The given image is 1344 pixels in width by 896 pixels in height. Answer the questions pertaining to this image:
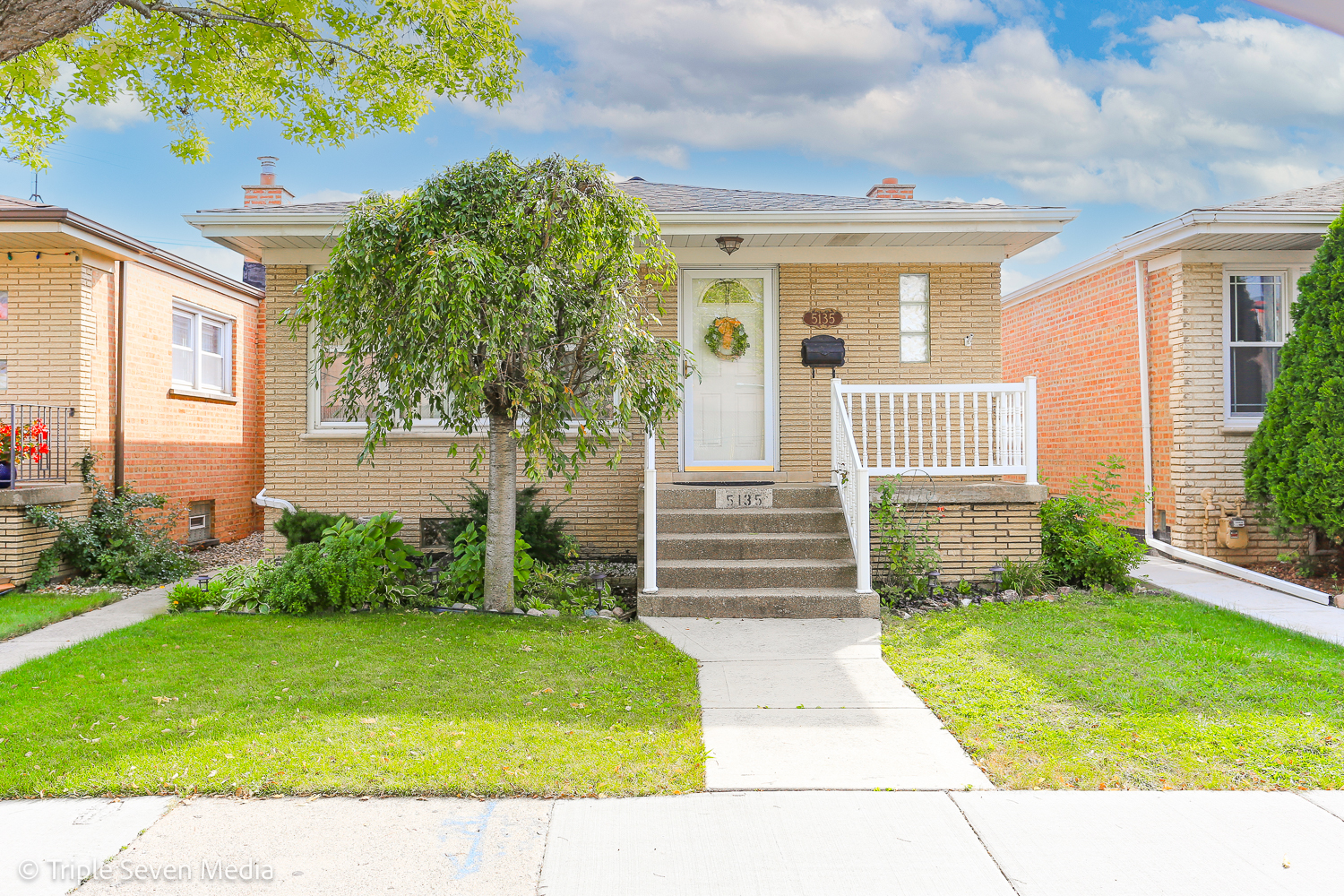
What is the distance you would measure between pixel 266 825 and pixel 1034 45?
25.8 metres

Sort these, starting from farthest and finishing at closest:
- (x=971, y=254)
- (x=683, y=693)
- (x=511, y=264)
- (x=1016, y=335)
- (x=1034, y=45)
Answer: (x=1034, y=45), (x=1016, y=335), (x=971, y=254), (x=511, y=264), (x=683, y=693)

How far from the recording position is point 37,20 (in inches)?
115

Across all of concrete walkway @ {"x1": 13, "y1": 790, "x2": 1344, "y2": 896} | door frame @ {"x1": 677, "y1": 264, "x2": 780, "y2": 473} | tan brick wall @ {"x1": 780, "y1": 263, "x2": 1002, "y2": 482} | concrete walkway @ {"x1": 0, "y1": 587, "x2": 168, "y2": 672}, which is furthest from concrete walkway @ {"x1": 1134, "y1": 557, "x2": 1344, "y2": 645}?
concrete walkway @ {"x1": 0, "y1": 587, "x2": 168, "y2": 672}

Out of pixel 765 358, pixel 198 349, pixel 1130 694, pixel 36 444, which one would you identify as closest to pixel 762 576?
pixel 1130 694

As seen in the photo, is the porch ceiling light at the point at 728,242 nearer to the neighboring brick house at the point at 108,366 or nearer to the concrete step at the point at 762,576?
the concrete step at the point at 762,576

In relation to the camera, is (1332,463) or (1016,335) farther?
(1016,335)

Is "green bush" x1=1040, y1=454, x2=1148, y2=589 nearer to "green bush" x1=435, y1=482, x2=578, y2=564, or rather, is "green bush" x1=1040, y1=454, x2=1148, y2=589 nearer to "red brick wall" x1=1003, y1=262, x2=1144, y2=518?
"red brick wall" x1=1003, y1=262, x2=1144, y2=518

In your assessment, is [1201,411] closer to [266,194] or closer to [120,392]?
[266,194]

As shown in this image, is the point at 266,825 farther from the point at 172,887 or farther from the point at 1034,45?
the point at 1034,45

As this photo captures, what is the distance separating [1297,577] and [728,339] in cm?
592

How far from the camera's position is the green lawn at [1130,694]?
3.16 meters

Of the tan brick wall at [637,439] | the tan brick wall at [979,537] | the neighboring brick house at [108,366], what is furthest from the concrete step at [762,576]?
the neighboring brick house at [108,366]

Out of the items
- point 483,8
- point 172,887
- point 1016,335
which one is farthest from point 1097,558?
point 483,8

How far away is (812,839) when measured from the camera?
103 inches
